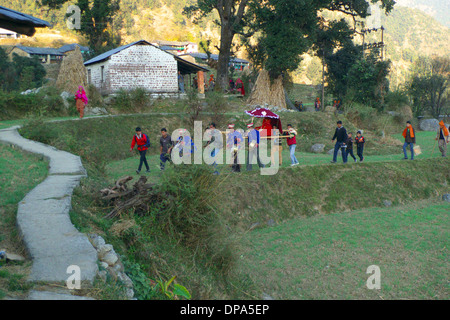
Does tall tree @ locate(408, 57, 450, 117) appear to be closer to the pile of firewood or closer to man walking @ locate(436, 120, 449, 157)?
man walking @ locate(436, 120, 449, 157)

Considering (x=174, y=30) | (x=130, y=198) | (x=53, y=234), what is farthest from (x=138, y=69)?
(x=174, y=30)

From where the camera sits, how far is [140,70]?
94.2 ft

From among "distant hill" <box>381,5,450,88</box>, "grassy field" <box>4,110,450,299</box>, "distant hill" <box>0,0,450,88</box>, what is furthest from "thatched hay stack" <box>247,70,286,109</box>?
"distant hill" <box>381,5,450,88</box>

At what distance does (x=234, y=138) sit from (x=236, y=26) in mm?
19790

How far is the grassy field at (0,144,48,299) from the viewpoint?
4122 mm

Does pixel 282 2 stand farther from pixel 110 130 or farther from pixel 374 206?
pixel 374 206

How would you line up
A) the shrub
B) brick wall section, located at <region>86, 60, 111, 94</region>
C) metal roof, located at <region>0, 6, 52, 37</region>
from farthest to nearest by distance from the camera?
brick wall section, located at <region>86, 60, 111, 94</region>, the shrub, metal roof, located at <region>0, 6, 52, 37</region>

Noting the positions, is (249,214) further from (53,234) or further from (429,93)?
(429,93)

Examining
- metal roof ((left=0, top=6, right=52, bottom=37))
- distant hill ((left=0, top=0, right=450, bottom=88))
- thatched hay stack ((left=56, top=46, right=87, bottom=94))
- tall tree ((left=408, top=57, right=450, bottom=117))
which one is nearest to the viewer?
metal roof ((left=0, top=6, right=52, bottom=37))

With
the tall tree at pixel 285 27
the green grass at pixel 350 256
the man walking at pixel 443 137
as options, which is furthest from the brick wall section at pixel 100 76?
the green grass at pixel 350 256

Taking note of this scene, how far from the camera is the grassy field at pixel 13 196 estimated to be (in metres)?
4.12

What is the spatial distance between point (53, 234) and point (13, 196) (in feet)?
8.06

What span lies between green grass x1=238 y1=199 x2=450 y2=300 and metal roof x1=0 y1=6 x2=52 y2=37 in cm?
549
